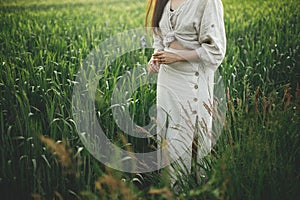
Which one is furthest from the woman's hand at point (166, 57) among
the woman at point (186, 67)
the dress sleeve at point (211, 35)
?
the dress sleeve at point (211, 35)

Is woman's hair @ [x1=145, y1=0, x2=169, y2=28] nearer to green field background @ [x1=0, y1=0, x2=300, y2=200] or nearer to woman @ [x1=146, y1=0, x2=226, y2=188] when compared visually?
woman @ [x1=146, y1=0, x2=226, y2=188]

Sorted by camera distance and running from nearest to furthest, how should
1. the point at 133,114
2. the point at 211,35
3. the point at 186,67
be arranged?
the point at 211,35 < the point at 186,67 < the point at 133,114

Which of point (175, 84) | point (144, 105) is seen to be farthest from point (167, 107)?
point (144, 105)

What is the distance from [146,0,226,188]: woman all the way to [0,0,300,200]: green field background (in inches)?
5.3

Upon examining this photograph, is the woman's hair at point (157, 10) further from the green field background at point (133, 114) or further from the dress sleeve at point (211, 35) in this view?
the green field background at point (133, 114)

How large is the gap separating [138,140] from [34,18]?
3364mm

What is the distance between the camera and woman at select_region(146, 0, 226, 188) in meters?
1.96

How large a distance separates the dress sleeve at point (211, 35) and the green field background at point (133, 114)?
236 millimetres

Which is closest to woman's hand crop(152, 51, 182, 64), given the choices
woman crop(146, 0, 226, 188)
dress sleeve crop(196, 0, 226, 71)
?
woman crop(146, 0, 226, 188)

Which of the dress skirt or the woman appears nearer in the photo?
the woman

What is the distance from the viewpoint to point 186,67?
205 centimetres

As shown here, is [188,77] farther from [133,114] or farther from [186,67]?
[133,114]

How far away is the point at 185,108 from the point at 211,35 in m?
0.38

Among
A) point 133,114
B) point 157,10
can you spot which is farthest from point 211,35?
point 133,114
